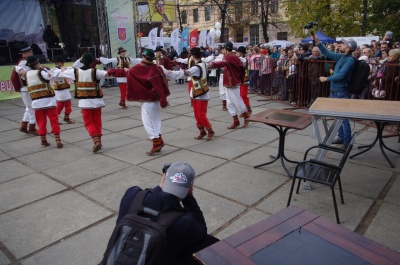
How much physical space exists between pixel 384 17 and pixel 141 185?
27.6 metres

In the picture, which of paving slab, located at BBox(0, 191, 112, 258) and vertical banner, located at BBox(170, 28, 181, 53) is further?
vertical banner, located at BBox(170, 28, 181, 53)

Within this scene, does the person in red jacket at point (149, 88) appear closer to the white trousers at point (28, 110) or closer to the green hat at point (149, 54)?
the green hat at point (149, 54)

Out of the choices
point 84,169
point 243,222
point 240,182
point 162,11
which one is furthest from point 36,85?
point 162,11

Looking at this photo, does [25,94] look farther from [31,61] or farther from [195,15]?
[195,15]

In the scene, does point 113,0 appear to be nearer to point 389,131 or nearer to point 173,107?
point 173,107

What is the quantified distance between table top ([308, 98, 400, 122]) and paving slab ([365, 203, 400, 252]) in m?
1.00

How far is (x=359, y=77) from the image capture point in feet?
17.3

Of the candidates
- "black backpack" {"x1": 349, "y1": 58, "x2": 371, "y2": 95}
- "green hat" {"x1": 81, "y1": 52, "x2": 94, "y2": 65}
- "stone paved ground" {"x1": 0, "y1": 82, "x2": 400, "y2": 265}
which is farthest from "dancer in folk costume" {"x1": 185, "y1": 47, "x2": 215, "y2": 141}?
"black backpack" {"x1": 349, "y1": 58, "x2": 371, "y2": 95}

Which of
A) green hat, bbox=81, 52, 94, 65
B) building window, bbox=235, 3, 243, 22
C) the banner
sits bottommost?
green hat, bbox=81, 52, 94, 65

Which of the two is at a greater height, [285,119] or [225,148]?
[285,119]

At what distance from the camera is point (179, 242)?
1.86m

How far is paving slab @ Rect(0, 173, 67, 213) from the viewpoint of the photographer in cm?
412

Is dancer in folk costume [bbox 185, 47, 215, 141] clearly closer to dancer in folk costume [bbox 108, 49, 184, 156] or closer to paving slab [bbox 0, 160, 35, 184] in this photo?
dancer in folk costume [bbox 108, 49, 184, 156]

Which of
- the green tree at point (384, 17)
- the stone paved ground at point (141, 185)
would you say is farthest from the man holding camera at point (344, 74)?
the green tree at point (384, 17)
